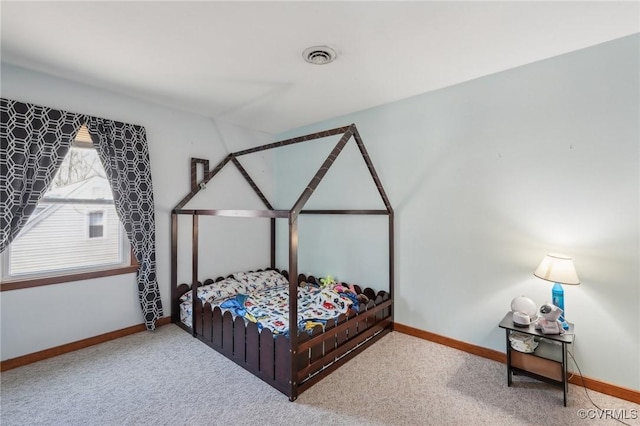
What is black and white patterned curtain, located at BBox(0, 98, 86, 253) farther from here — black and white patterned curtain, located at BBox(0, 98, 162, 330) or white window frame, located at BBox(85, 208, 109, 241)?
white window frame, located at BBox(85, 208, 109, 241)

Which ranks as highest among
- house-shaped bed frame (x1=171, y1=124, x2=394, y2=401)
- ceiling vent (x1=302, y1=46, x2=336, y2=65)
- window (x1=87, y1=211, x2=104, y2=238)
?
ceiling vent (x1=302, y1=46, x2=336, y2=65)

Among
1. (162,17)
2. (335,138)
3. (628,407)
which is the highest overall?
(162,17)

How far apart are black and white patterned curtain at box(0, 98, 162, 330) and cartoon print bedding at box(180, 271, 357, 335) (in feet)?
1.96

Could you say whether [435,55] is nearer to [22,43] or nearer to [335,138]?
[335,138]

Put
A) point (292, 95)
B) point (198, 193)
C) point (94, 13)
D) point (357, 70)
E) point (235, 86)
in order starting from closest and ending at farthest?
point (94, 13) < point (357, 70) < point (235, 86) < point (292, 95) < point (198, 193)

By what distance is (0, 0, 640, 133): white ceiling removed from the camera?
163cm

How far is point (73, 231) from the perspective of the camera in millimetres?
2625

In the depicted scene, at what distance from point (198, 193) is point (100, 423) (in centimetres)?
229

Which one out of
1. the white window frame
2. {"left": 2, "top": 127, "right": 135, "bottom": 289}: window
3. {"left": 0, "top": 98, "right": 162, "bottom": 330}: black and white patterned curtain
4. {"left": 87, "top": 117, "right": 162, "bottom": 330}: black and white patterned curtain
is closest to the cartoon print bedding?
{"left": 87, "top": 117, "right": 162, "bottom": 330}: black and white patterned curtain

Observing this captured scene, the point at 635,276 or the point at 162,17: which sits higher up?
the point at 162,17

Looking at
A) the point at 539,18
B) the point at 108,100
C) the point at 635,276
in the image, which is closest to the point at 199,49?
the point at 108,100

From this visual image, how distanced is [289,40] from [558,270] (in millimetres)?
2372

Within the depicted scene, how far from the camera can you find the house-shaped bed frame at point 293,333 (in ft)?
6.50

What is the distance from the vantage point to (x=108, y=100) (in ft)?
9.05
